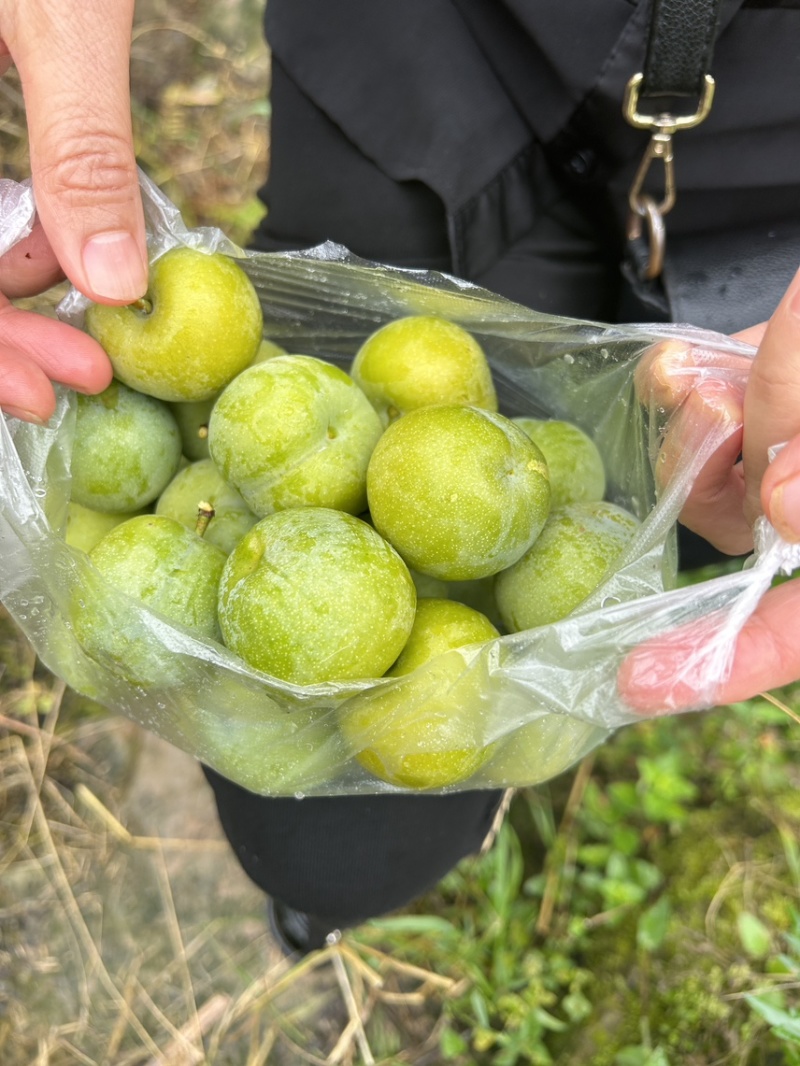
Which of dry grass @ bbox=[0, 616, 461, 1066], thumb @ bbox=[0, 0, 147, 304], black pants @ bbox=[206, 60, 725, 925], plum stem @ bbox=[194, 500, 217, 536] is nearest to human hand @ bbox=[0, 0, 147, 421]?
thumb @ bbox=[0, 0, 147, 304]

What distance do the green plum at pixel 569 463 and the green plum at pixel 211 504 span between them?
0.46 m

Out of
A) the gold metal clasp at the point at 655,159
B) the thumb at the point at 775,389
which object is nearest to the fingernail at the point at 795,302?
the thumb at the point at 775,389

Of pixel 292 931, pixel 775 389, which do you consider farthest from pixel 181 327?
pixel 292 931

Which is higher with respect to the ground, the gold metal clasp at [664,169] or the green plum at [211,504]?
the gold metal clasp at [664,169]

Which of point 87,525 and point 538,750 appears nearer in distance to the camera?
point 538,750

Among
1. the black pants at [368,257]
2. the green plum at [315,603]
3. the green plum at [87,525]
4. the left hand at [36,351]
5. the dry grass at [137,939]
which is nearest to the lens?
the green plum at [315,603]

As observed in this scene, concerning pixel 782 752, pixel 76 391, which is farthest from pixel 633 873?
pixel 76 391

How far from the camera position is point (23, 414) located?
1.12m

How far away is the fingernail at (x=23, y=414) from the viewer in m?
1.11

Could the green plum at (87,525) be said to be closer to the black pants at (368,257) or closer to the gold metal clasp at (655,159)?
the black pants at (368,257)

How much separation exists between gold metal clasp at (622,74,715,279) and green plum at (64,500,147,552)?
0.97 metres

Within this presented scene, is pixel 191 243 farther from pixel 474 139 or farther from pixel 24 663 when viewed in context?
pixel 24 663

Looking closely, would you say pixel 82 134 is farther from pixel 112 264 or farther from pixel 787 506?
A: pixel 787 506

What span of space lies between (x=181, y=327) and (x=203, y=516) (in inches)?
10.4
